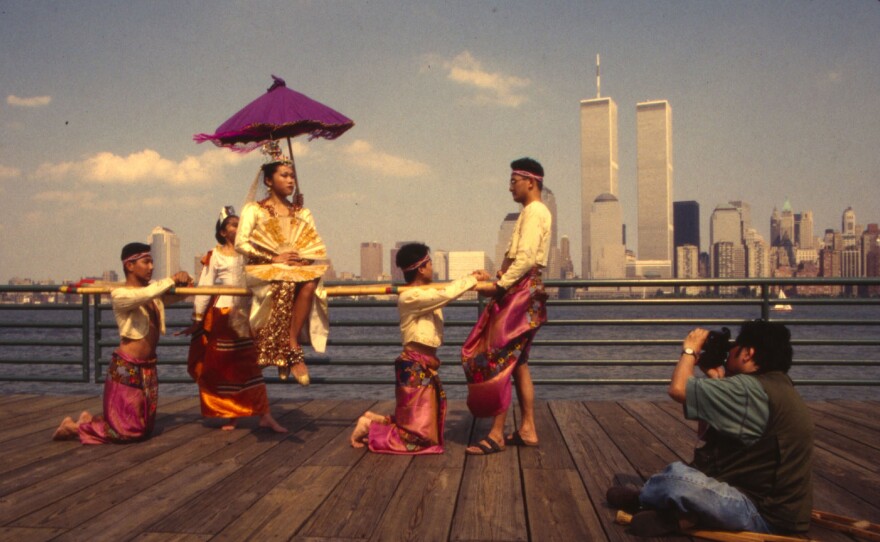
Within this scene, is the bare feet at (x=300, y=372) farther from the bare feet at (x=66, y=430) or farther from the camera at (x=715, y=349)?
the camera at (x=715, y=349)

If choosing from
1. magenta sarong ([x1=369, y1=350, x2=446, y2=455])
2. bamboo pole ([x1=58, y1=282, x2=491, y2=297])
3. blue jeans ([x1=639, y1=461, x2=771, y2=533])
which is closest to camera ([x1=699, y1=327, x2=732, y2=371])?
blue jeans ([x1=639, y1=461, x2=771, y2=533])

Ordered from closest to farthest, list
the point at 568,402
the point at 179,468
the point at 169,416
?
the point at 179,468 → the point at 169,416 → the point at 568,402

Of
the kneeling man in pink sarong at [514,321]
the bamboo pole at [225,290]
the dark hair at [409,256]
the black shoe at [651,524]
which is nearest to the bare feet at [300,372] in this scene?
the bamboo pole at [225,290]

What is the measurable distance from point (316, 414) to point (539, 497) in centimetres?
266

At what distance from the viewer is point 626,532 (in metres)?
2.77

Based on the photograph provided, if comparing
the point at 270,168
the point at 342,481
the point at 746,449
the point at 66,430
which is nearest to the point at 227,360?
the point at 66,430

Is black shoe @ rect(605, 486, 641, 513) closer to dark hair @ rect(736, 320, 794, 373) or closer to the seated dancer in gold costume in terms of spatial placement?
dark hair @ rect(736, 320, 794, 373)

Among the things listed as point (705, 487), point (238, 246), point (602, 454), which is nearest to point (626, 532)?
point (705, 487)

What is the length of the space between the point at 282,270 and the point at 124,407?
133cm

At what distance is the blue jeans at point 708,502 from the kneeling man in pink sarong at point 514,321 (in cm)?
151

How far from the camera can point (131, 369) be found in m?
4.55

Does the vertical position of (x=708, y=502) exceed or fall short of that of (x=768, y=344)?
it falls short

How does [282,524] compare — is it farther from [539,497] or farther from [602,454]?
[602,454]

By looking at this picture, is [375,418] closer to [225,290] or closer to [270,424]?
[270,424]
